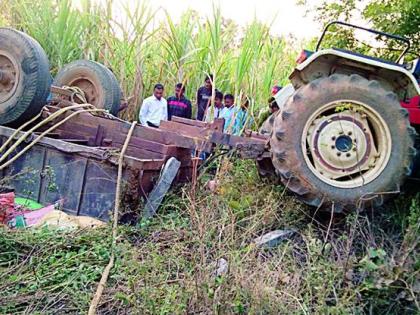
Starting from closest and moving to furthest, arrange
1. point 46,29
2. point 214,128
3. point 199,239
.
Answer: point 199,239 → point 214,128 → point 46,29

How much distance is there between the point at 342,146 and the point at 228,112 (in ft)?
10.6

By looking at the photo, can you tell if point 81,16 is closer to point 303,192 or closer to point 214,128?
point 214,128

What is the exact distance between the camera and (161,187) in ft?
14.1

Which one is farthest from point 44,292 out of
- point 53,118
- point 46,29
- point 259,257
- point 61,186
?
point 46,29

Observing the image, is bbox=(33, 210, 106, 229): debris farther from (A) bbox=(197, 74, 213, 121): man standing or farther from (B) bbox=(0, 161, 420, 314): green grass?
(A) bbox=(197, 74, 213, 121): man standing

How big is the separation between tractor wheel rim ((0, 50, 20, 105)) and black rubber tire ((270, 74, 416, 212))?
2583 millimetres

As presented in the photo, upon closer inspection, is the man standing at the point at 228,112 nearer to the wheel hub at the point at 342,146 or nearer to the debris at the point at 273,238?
the wheel hub at the point at 342,146

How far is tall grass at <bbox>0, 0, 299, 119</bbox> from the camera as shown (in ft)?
23.2

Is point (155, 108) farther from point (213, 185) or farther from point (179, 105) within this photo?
point (213, 185)

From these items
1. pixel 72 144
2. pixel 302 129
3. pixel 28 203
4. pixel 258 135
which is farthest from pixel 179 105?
pixel 302 129

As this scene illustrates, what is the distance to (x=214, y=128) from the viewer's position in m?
4.34

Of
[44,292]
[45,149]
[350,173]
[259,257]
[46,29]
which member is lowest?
[44,292]

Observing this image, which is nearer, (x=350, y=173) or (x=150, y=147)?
(x=350, y=173)

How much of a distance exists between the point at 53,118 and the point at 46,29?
275 centimetres
